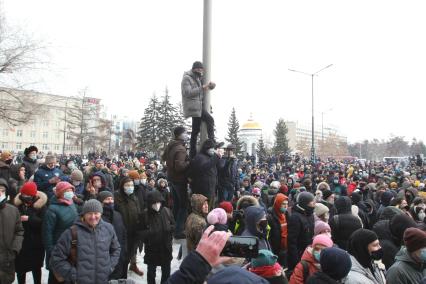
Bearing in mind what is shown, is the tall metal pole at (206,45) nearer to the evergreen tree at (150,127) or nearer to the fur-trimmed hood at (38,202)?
the fur-trimmed hood at (38,202)

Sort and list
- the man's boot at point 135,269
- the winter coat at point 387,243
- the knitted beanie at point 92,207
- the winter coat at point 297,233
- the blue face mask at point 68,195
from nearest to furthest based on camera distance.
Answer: the knitted beanie at point 92,207 < the winter coat at point 387,243 < the blue face mask at point 68,195 < the winter coat at point 297,233 < the man's boot at point 135,269

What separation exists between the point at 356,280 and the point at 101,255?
→ 3.03 metres

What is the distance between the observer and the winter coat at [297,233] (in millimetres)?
6547

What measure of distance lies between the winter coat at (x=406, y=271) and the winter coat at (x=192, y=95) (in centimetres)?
302

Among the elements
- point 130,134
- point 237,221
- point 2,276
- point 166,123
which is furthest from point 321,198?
point 130,134

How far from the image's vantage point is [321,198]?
30.3ft

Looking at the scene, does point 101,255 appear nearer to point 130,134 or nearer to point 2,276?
point 2,276

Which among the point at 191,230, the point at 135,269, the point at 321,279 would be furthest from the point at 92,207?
the point at 135,269

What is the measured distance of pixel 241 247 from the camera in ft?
8.28

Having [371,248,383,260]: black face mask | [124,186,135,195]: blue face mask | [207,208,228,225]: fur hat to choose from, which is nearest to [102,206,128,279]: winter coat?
[124,186,135,195]: blue face mask

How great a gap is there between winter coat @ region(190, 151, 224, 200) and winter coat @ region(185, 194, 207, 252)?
0.40ft

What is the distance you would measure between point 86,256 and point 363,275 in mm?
3237

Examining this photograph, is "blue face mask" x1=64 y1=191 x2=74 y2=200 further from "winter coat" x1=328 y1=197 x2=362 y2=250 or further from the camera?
"winter coat" x1=328 y1=197 x2=362 y2=250

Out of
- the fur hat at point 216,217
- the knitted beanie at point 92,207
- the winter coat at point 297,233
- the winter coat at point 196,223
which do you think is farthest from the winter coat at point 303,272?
the knitted beanie at point 92,207
